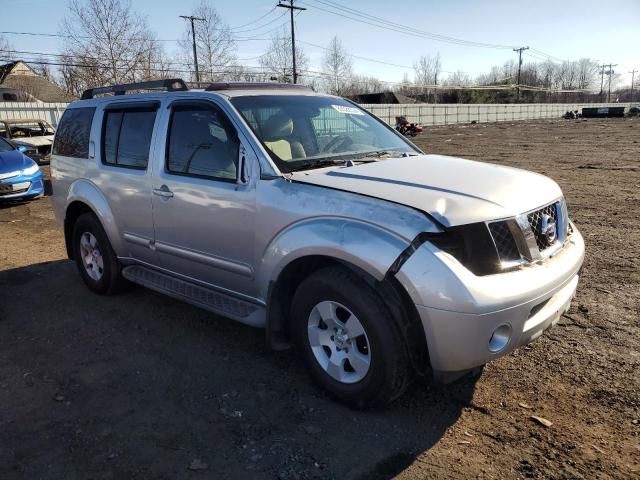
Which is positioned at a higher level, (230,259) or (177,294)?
(230,259)

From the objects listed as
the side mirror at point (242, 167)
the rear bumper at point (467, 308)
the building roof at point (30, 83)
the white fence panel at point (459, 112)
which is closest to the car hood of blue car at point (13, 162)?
the side mirror at point (242, 167)

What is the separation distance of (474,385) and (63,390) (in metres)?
2.77

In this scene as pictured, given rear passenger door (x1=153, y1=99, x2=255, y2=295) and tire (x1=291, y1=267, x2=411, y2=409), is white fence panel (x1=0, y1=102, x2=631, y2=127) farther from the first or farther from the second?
tire (x1=291, y1=267, x2=411, y2=409)

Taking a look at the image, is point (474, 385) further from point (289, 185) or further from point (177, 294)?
point (177, 294)

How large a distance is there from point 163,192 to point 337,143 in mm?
1445

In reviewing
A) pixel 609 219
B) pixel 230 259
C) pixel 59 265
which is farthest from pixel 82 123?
pixel 609 219

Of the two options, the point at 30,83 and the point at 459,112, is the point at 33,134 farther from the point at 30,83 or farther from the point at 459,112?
the point at 30,83

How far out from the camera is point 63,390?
359 cm

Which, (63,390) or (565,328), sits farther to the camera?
(565,328)

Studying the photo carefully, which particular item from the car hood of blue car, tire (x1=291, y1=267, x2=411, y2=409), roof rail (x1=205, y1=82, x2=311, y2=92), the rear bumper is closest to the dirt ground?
tire (x1=291, y1=267, x2=411, y2=409)

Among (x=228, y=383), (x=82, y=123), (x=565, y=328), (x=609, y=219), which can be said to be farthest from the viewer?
(x=609, y=219)

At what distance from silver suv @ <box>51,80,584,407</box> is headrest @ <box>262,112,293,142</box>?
13 millimetres

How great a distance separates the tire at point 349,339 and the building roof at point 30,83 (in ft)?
192

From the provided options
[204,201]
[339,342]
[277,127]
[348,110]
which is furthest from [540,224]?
[204,201]
